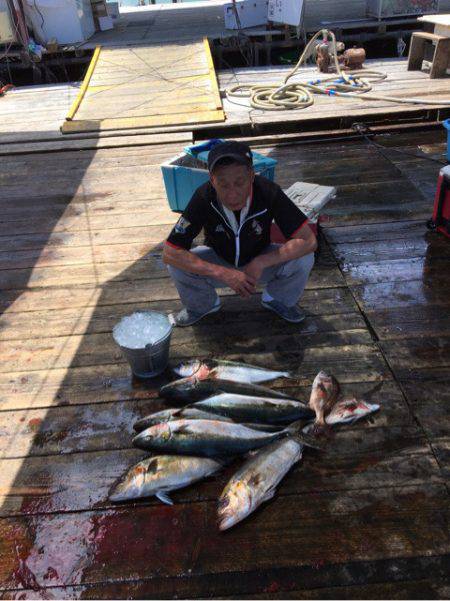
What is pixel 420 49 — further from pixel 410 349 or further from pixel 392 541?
pixel 392 541

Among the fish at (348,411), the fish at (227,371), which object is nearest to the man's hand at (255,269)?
the fish at (227,371)

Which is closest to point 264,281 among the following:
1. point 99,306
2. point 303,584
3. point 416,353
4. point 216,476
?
point 416,353

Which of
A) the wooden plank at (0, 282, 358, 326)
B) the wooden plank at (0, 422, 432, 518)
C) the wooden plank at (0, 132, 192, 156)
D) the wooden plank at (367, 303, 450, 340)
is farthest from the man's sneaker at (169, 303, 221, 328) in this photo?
the wooden plank at (0, 132, 192, 156)

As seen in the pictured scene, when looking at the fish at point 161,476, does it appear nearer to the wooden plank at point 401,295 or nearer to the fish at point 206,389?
the fish at point 206,389

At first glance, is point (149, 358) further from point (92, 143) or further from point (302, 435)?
point (92, 143)

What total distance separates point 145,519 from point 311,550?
79 cm

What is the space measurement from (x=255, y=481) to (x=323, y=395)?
719 millimetres

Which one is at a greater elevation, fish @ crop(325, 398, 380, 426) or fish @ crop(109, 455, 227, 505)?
fish @ crop(109, 455, 227, 505)

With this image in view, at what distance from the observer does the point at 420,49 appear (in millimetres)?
9367

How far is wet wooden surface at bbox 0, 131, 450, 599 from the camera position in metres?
1.99

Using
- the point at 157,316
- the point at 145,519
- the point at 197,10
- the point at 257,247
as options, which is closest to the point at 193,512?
the point at 145,519

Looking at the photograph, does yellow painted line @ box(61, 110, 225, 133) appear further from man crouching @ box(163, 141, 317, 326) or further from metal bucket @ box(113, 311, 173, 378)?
metal bucket @ box(113, 311, 173, 378)

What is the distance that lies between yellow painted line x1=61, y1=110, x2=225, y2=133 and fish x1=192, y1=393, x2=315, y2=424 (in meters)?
5.91

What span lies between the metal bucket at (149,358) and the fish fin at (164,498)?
85 centimetres
